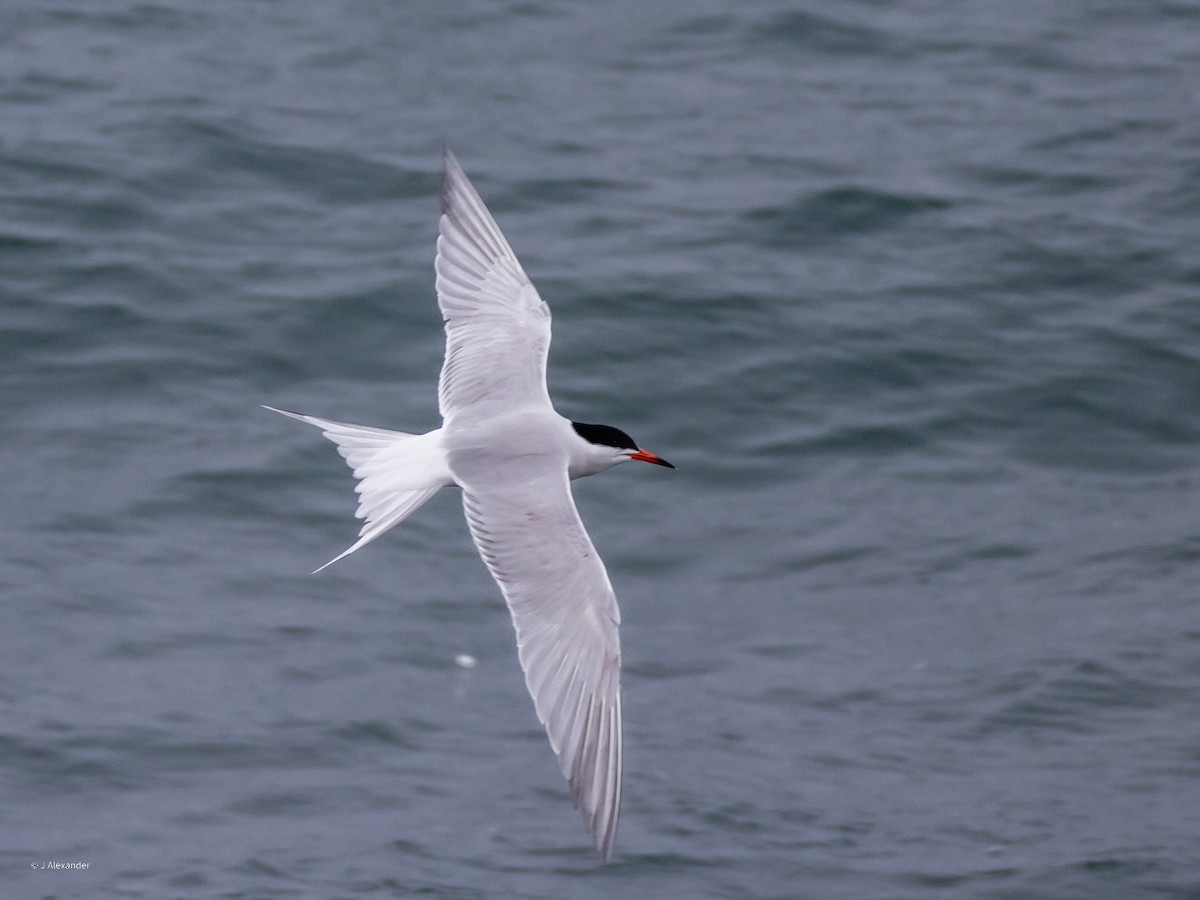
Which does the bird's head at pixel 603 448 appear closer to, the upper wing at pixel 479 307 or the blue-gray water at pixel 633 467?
the upper wing at pixel 479 307

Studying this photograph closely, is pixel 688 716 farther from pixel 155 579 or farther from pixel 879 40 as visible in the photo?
pixel 879 40

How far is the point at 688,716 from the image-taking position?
7.50m

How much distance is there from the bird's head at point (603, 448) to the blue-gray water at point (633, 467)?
1.54 m

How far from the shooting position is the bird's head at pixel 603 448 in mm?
6172

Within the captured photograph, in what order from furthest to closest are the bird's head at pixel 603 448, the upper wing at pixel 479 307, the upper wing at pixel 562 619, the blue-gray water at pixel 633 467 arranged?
the blue-gray water at pixel 633 467 < the upper wing at pixel 479 307 < the bird's head at pixel 603 448 < the upper wing at pixel 562 619

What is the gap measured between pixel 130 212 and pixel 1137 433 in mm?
5453

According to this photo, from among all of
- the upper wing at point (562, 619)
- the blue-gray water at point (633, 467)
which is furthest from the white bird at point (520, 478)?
the blue-gray water at point (633, 467)

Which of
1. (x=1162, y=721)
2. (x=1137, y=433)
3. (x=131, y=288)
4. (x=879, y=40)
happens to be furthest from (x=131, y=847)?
(x=879, y=40)

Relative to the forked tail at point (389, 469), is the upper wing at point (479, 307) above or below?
above

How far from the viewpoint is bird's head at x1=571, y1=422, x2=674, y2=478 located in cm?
617

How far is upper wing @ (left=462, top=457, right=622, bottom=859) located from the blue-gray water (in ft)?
4.87

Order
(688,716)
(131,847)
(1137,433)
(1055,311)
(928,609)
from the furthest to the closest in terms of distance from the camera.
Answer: (1055,311)
(1137,433)
(928,609)
(688,716)
(131,847)

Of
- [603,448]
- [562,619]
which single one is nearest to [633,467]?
[603,448]

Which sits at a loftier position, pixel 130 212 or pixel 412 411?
pixel 130 212
